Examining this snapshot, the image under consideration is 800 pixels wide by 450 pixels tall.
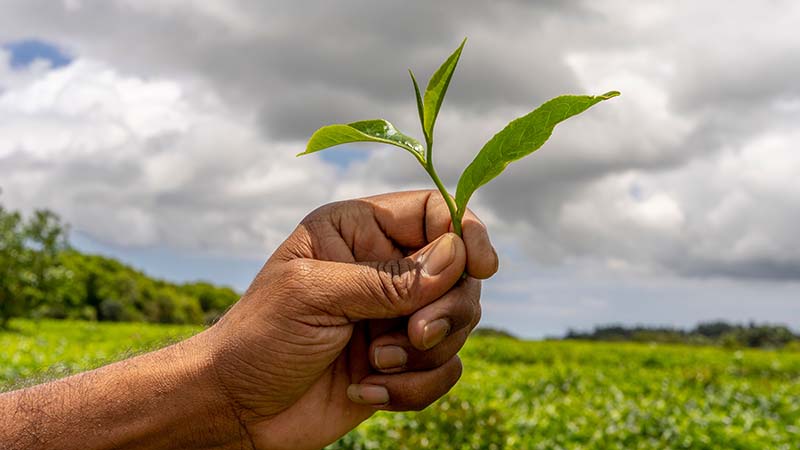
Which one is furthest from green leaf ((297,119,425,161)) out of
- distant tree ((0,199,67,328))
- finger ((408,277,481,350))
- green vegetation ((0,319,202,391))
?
distant tree ((0,199,67,328))

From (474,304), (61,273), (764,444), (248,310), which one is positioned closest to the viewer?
(248,310)

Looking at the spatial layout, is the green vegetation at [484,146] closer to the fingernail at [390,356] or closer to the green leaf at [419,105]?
the green leaf at [419,105]

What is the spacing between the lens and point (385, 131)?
1.76 metres

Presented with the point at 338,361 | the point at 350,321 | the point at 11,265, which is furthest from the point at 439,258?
the point at 11,265

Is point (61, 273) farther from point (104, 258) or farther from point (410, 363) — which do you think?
point (104, 258)

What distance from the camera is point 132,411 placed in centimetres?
190

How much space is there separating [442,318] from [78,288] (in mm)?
24508

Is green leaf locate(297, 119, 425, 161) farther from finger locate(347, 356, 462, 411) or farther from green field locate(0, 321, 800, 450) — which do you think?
green field locate(0, 321, 800, 450)

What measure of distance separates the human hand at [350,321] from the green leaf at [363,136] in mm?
262

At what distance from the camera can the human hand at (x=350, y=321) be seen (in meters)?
1.83

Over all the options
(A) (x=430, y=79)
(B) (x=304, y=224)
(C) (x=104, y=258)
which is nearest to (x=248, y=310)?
(B) (x=304, y=224)

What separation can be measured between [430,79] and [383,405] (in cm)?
85

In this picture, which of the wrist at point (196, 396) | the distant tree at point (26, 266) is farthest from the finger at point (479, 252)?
the distant tree at point (26, 266)

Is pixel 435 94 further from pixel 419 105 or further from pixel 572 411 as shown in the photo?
pixel 572 411
